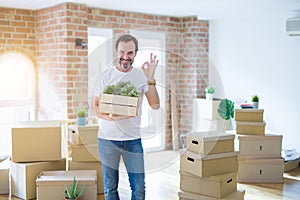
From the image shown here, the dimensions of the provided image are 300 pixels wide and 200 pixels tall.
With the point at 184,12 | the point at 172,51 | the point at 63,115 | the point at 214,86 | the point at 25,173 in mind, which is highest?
the point at 184,12

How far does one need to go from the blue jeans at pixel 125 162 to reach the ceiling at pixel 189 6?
8.26 ft

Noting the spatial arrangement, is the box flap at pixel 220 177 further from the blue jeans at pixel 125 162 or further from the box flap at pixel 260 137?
the box flap at pixel 260 137

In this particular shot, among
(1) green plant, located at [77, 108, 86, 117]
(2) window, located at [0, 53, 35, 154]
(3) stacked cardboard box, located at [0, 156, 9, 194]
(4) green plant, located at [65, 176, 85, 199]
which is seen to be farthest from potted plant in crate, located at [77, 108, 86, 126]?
(2) window, located at [0, 53, 35, 154]

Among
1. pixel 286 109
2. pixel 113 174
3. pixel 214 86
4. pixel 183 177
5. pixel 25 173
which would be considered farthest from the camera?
pixel 286 109

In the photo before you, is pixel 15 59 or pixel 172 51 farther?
pixel 15 59

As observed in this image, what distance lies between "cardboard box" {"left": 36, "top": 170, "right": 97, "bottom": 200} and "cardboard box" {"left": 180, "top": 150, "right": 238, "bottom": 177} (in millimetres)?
781

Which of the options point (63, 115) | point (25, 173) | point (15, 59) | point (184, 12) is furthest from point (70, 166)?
point (184, 12)

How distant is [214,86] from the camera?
1.96m

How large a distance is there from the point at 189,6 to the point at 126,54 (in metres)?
3.11

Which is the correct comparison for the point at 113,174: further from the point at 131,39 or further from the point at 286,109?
the point at 286,109

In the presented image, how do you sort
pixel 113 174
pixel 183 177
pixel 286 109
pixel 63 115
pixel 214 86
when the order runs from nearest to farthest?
1. pixel 214 86
2. pixel 113 174
3. pixel 183 177
4. pixel 63 115
5. pixel 286 109

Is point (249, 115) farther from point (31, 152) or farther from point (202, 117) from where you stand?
point (202, 117)

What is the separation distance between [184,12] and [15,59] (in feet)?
7.31

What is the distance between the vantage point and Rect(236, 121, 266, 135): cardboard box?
430 cm
